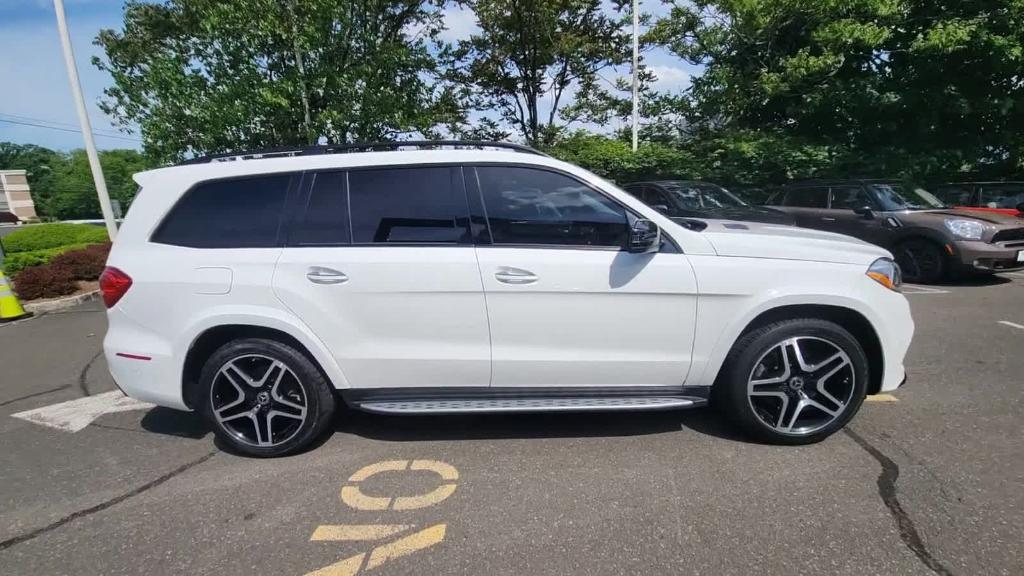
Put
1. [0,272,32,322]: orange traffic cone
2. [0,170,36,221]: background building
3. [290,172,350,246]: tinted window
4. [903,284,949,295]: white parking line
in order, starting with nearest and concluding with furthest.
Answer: [290,172,350,246]: tinted window < [903,284,949,295]: white parking line < [0,272,32,322]: orange traffic cone < [0,170,36,221]: background building

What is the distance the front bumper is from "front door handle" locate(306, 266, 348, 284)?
343 inches

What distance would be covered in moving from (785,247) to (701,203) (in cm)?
643

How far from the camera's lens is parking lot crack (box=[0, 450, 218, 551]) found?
2535mm

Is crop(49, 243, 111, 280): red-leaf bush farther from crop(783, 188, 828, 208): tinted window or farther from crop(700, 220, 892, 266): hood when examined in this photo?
crop(783, 188, 828, 208): tinted window

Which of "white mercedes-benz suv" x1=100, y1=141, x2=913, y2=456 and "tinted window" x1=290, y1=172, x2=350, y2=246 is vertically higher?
"tinted window" x1=290, y1=172, x2=350, y2=246

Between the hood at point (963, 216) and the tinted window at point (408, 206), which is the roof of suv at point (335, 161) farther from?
the hood at point (963, 216)

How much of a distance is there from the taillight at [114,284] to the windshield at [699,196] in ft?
26.3

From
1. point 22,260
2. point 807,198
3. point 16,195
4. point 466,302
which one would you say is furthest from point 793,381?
point 16,195

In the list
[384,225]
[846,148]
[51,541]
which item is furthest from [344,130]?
[846,148]

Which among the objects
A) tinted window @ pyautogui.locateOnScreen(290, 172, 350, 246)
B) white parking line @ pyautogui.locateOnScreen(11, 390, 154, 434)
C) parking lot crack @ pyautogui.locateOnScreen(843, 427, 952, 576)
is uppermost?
tinted window @ pyautogui.locateOnScreen(290, 172, 350, 246)

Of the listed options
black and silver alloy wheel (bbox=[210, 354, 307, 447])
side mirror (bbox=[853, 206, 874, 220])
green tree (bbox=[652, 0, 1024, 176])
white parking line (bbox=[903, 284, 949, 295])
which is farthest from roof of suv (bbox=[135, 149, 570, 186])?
green tree (bbox=[652, 0, 1024, 176])

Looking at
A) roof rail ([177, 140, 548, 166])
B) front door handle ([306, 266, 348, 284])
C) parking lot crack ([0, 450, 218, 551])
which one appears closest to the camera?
parking lot crack ([0, 450, 218, 551])

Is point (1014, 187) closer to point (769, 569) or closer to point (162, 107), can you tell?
point (769, 569)

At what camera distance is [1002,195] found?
30.9 ft
